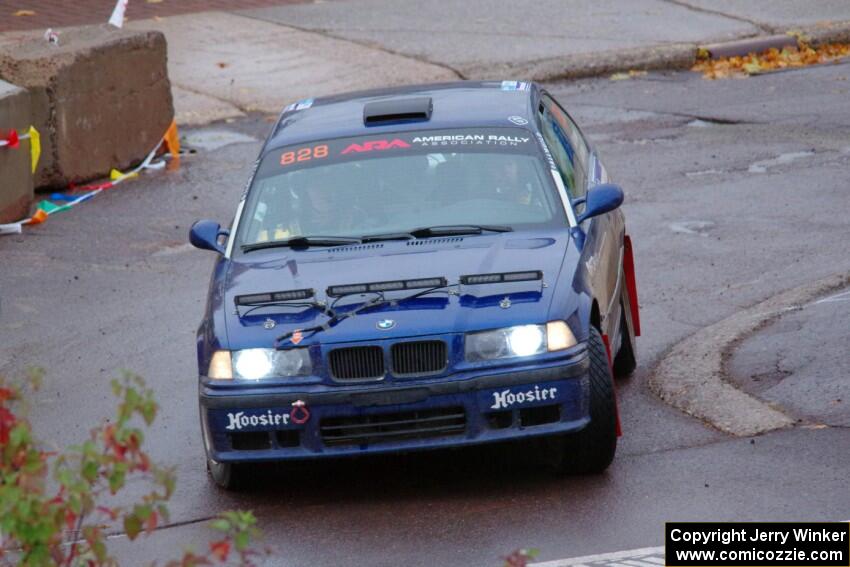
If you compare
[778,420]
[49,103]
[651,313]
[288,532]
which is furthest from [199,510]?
[49,103]

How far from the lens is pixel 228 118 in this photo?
17531mm

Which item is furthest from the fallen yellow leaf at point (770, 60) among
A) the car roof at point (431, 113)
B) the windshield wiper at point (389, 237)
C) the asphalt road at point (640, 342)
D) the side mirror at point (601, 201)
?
the windshield wiper at point (389, 237)

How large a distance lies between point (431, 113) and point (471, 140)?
429 mm

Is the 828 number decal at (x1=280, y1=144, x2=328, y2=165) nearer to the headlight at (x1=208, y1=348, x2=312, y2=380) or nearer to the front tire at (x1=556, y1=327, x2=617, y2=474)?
the headlight at (x1=208, y1=348, x2=312, y2=380)

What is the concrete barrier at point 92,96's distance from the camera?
14.7 m

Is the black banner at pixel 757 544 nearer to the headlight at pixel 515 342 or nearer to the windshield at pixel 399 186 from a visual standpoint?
the headlight at pixel 515 342

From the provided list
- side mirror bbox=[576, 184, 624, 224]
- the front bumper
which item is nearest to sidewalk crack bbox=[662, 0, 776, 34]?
side mirror bbox=[576, 184, 624, 224]

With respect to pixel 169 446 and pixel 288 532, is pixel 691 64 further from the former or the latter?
pixel 288 532

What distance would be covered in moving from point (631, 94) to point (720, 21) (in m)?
3.65

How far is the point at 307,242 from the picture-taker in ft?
27.1

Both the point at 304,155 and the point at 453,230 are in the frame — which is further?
the point at 304,155

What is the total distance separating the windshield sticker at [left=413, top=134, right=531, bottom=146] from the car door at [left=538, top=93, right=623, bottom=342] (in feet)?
0.78

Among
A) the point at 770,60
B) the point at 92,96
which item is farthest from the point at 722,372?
the point at 770,60

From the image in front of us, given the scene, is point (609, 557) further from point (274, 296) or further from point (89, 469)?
point (89, 469)
